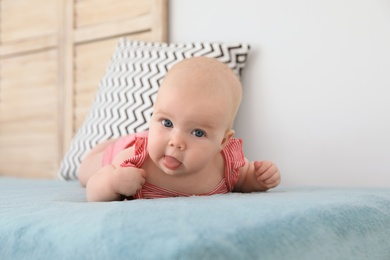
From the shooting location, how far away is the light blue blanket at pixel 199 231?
0.61 metres

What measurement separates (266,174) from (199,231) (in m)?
0.60

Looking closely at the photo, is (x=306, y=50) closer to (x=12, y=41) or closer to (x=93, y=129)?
(x=93, y=129)

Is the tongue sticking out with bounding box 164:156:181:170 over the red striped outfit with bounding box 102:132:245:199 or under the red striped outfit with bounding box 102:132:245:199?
over

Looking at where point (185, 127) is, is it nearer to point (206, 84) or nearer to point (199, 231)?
point (206, 84)

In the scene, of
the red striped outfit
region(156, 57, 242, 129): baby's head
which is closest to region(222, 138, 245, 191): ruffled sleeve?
the red striped outfit

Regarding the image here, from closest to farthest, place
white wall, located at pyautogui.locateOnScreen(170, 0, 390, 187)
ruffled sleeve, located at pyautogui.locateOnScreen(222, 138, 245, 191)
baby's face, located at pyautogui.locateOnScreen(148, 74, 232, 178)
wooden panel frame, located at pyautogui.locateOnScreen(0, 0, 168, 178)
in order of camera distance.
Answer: baby's face, located at pyautogui.locateOnScreen(148, 74, 232, 178), ruffled sleeve, located at pyautogui.locateOnScreen(222, 138, 245, 191), white wall, located at pyautogui.locateOnScreen(170, 0, 390, 187), wooden panel frame, located at pyautogui.locateOnScreen(0, 0, 168, 178)

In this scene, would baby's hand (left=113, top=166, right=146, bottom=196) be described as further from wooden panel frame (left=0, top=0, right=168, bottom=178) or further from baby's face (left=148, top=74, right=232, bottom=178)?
wooden panel frame (left=0, top=0, right=168, bottom=178)

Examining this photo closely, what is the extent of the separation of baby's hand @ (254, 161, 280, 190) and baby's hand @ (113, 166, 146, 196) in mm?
299

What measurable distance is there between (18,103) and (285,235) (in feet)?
7.36

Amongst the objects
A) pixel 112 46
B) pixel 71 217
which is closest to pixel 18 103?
pixel 112 46

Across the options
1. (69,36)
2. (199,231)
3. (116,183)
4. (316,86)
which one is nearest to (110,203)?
(116,183)

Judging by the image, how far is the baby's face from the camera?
0.98 metres

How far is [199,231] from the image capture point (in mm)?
620

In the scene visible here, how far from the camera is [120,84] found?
1974 millimetres
